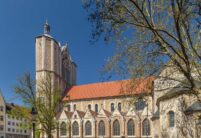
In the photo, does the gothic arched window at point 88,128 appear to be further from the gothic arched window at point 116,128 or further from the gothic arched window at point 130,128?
the gothic arched window at point 130,128

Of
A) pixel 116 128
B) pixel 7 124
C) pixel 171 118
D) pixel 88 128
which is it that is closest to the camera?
pixel 171 118

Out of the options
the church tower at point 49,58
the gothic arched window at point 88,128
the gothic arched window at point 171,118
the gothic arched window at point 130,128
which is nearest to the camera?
the gothic arched window at point 171,118

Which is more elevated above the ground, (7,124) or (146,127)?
(7,124)

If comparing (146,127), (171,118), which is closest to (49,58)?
(146,127)

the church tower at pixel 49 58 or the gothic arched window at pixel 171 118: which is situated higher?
the church tower at pixel 49 58

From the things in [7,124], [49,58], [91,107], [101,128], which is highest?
[49,58]

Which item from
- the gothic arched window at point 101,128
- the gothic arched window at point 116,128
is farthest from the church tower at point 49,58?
the gothic arched window at point 116,128

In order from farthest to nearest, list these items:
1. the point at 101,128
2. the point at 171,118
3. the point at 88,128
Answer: the point at 88,128, the point at 101,128, the point at 171,118

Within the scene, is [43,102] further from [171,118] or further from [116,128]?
[116,128]

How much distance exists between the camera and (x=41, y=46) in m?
74.8

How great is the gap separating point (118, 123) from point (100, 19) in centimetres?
5264

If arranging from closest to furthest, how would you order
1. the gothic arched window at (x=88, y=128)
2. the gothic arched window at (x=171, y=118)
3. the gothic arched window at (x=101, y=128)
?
the gothic arched window at (x=171, y=118) → the gothic arched window at (x=101, y=128) → the gothic arched window at (x=88, y=128)

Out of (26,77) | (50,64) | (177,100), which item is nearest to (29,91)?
(26,77)

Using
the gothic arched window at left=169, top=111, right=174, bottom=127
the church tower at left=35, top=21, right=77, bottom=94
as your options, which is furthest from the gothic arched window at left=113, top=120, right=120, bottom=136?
the gothic arched window at left=169, top=111, right=174, bottom=127
